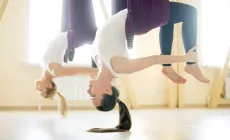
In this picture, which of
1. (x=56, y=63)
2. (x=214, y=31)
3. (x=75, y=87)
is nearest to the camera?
(x=56, y=63)

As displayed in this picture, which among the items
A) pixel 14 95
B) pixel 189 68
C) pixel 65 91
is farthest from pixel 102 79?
pixel 14 95

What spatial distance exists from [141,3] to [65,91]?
2706 mm

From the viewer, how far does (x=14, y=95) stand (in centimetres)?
416

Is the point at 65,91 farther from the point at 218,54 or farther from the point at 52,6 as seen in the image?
the point at 218,54

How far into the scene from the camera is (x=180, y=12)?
1843 mm

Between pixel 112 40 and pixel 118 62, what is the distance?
4.6 inches

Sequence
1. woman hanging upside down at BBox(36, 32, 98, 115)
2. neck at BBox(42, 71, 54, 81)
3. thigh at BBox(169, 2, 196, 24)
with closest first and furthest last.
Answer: thigh at BBox(169, 2, 196, 24)
woman hanging upside down at BBox(36, 32, 98, 115)
neck at BBox(42, 71, 54, 81)

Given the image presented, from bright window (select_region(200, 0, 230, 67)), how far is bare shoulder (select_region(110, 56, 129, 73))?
3.22 m

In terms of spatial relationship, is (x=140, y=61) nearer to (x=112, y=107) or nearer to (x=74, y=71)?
(x=112, y=107)

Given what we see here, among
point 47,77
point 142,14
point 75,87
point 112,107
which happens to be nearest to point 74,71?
point 47,77

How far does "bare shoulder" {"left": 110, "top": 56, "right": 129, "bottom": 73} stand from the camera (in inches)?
61.2

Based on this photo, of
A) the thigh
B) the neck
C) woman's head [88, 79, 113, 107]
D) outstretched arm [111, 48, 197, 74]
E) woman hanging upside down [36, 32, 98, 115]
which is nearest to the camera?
outstretched arm [111, 48, 197, 74]

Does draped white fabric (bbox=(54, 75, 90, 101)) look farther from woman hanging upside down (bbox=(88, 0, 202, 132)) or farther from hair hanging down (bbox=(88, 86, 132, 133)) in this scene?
woman hanging upside down (bbox=(88, 0, 202, 132))

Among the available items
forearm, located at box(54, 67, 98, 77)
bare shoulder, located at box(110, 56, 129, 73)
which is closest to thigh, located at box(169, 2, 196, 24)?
bare shoulder, located at box(110, 56, 129, 73)
